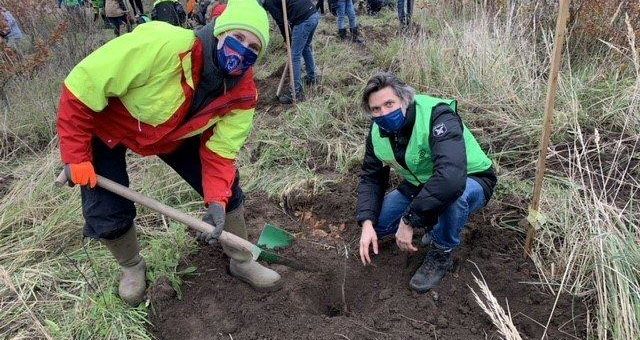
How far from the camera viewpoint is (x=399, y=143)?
262cm

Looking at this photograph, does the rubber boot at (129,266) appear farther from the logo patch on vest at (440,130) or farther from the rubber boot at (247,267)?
the logo patch on vest at (440,130)

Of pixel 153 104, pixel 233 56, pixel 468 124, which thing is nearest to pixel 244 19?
pixel 233 56

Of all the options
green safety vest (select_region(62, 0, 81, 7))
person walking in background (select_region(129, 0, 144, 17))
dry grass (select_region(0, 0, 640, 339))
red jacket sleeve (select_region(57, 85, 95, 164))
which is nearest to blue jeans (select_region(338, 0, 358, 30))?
dry grass (select_region(0, 0, 640, 339))

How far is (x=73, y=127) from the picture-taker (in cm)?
211

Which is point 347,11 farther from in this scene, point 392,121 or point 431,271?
point 431,271

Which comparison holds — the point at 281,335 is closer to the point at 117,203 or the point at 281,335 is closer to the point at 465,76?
the point at 117,203

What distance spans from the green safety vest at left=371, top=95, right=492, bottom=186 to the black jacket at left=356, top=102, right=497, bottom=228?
0.03 m

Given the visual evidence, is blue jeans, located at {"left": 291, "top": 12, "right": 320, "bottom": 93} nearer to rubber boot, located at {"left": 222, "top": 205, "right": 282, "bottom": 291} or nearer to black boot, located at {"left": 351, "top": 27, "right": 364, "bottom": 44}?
black boot, located at {"left": 351, "top": 27, "right": 364, "bottom": 44}

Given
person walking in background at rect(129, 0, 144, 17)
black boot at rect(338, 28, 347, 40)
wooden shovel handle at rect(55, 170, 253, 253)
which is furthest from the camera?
person walking in background at rect(129, 0, 144, 17)

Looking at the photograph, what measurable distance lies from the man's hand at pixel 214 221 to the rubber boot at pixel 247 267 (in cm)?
29

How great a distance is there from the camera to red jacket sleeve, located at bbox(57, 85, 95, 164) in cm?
207

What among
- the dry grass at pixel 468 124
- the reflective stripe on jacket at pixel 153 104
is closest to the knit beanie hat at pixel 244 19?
the reflective stripe on jacket at pixel 153 104

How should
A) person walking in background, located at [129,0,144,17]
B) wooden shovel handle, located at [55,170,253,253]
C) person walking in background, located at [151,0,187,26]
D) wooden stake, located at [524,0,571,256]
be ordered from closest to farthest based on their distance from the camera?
1. wooden stake, located at [524,0,571,256]
2. wooden shovel handle, located at [55,170,253,253]
3. person walking in background, located at [151,0,187,26]
4. person walking in background, located at [129,0,144,17]

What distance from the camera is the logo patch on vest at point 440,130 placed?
2418mm
